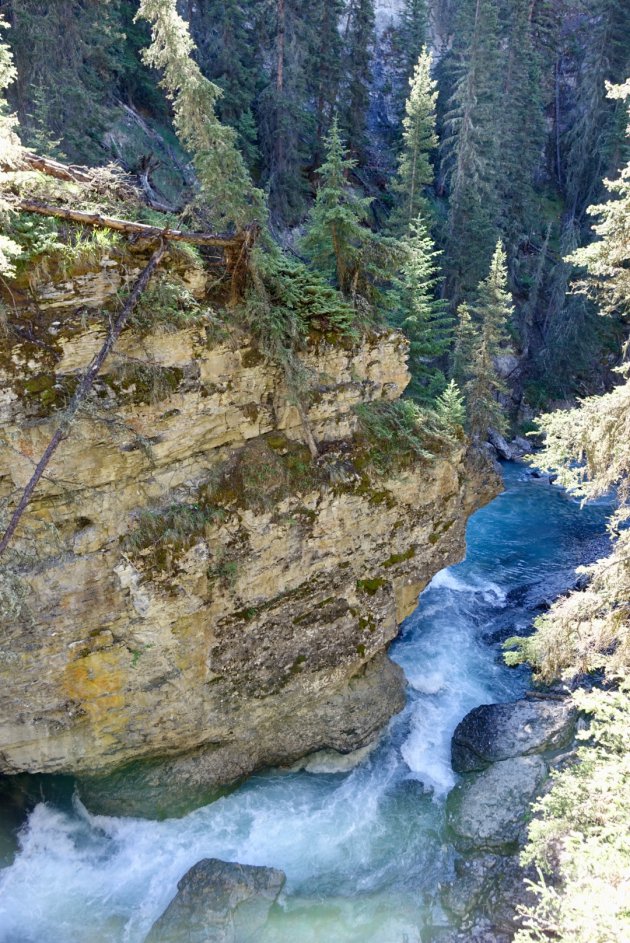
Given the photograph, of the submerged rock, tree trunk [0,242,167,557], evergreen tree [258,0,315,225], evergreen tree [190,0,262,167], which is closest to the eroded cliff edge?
the submerged rock

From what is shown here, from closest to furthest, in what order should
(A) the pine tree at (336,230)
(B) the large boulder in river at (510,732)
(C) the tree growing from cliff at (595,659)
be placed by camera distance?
(C) the tree growing from cliff at (595,659), (A) the pine tree at (336,230), (B) the large boulder in river at (510,732)

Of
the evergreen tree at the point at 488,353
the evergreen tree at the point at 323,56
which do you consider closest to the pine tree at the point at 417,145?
the evergreen tree at the point at 488,353

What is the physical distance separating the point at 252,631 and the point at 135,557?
328 centimetres

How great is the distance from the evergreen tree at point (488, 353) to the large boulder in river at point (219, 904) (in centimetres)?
1736

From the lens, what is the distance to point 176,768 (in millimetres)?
12766

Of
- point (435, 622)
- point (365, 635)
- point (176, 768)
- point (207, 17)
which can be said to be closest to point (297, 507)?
point (365, 635)

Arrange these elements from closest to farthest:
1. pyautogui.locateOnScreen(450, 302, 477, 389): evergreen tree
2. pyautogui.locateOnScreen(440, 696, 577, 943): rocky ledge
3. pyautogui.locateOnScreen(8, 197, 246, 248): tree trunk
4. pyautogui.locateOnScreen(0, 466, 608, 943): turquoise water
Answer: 1. pyautogui.locateOnScreen(8, 197, 246, 248): tree trunk
2. pyautogui.locateOnScreen(440, 696, 577, 943): rocky ledge
3. pyautogui.locateOnScreen(0, 466, 608, 943): turquoise water
4. pyautogui.locateOnScreen(450, 302, 477, 389): evergreen tree

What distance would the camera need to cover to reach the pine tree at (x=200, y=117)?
33.9ft

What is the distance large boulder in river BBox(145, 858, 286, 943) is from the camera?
10.4m

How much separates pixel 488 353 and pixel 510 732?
15508mm

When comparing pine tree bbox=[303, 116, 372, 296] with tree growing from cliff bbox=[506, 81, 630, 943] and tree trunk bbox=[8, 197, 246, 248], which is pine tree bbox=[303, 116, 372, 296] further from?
tree growing from cliff bbox=[506, 81, 630, 943]

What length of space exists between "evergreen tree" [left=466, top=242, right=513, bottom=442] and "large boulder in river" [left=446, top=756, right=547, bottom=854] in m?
13.5

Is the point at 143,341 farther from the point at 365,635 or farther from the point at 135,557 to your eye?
the point at 365,635

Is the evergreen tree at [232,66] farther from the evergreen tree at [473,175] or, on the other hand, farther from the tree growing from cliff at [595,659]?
the tree growing from cliff at [595,659]
